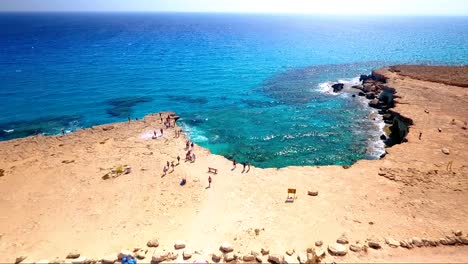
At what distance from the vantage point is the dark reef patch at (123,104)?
5591 cm

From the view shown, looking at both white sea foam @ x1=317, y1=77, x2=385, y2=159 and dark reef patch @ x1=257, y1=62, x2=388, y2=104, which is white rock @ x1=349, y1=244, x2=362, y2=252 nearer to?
white sea foam @ x1=317, y1=77, x2=385, y2=159

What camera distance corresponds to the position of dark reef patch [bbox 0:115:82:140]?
156 ft

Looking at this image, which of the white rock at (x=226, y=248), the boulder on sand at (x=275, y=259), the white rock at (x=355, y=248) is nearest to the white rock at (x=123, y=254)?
the white rock at (x=226, y=248)

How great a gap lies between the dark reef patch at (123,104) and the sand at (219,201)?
14.3 meters

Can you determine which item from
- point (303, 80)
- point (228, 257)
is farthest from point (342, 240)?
point (303, 80)

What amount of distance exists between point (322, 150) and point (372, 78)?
39498 millimetres

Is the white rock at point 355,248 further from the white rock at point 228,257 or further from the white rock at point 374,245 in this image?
the white rock at point 228,257

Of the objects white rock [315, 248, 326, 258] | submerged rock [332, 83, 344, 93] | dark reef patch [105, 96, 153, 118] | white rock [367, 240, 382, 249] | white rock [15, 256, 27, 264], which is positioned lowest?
white rock [15, 256, 27, 264]

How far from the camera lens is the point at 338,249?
21.0 m

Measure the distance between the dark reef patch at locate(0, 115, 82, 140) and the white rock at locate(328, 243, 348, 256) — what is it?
45747 millimetres

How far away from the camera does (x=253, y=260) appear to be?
20.7m

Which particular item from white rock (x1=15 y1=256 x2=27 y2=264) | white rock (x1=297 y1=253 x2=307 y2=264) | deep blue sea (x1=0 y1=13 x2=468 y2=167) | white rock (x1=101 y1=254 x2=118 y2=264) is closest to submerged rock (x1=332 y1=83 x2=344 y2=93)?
deep blue sea (x1=0 y1=13 x2=468 y2=167)

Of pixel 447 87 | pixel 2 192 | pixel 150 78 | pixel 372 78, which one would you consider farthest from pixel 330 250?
pixel 150 78

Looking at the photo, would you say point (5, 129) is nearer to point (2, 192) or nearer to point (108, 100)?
point (108, 100)
